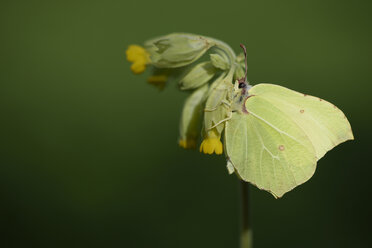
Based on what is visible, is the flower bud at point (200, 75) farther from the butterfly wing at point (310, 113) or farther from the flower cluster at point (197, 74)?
the butterfly wing at point (310, 113)

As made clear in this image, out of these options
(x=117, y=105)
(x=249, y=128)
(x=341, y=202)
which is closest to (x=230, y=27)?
(x=117, y=105)

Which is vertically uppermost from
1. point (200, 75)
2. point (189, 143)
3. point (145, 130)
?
point (200, 75)

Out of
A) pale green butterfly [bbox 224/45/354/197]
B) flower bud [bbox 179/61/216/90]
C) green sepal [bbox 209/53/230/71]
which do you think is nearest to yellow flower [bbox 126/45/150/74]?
flower bud [bbox 179/61/216/90]

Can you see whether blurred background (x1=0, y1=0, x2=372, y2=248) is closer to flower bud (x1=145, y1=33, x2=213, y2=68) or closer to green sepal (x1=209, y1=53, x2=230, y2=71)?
flower bud (x1=145, y1=33, x2=213, y2=68)

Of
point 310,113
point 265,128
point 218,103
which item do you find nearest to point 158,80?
point 218,103

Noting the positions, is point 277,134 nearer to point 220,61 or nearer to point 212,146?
point 212,146

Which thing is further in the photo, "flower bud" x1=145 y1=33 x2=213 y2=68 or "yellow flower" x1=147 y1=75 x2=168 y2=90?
"yellow flower" x1=147 y1=75 x2=168 y2=90
